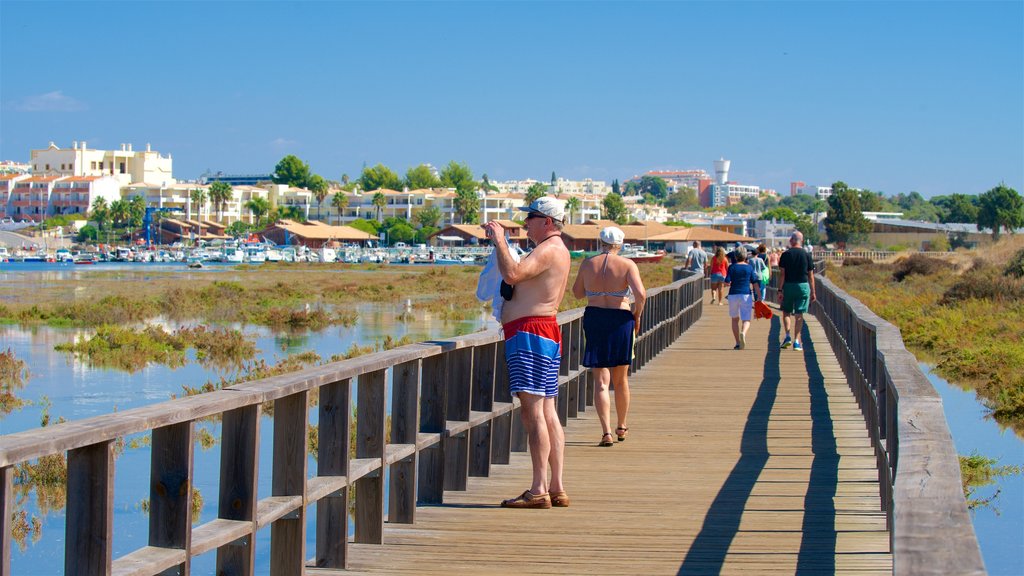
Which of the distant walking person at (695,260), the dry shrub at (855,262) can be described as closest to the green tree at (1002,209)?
the dry shrub at (855,262)

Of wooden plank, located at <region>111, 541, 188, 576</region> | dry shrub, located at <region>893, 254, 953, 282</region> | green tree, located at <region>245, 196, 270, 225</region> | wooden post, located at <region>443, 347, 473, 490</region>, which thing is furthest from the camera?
green tree, located at <region>245, 196, 270, 225</region>

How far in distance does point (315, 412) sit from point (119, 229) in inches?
6234

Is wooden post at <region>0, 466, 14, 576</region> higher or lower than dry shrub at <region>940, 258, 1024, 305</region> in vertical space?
higher

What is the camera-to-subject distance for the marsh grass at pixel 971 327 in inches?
772

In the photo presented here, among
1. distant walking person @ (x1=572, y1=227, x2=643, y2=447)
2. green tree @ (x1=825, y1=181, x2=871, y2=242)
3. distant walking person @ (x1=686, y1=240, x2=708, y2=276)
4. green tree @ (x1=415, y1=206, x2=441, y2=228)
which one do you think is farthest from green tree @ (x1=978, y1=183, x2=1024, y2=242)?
distant walking person @ (x1=572, y1=227, x2=643, y2=447)

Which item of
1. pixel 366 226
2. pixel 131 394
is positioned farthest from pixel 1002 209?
pixel 131 394

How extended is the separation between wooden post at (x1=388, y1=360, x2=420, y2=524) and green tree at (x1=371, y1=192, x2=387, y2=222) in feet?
554

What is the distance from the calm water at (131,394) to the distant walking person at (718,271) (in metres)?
7.10

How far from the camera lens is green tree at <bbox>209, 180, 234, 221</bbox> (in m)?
169

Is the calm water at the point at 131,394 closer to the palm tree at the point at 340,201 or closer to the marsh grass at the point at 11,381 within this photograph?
the marsh grass at the point at 11,381

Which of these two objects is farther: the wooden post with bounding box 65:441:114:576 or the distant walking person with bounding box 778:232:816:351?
the distant walking person with bounding box 778:232:816:351

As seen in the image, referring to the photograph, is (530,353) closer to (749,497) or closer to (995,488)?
(749,497)

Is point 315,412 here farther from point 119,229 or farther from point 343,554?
point 119,229

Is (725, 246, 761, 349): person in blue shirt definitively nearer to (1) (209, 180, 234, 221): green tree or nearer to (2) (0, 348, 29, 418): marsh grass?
(2) (0, 348, 29, 418): marsh grass
